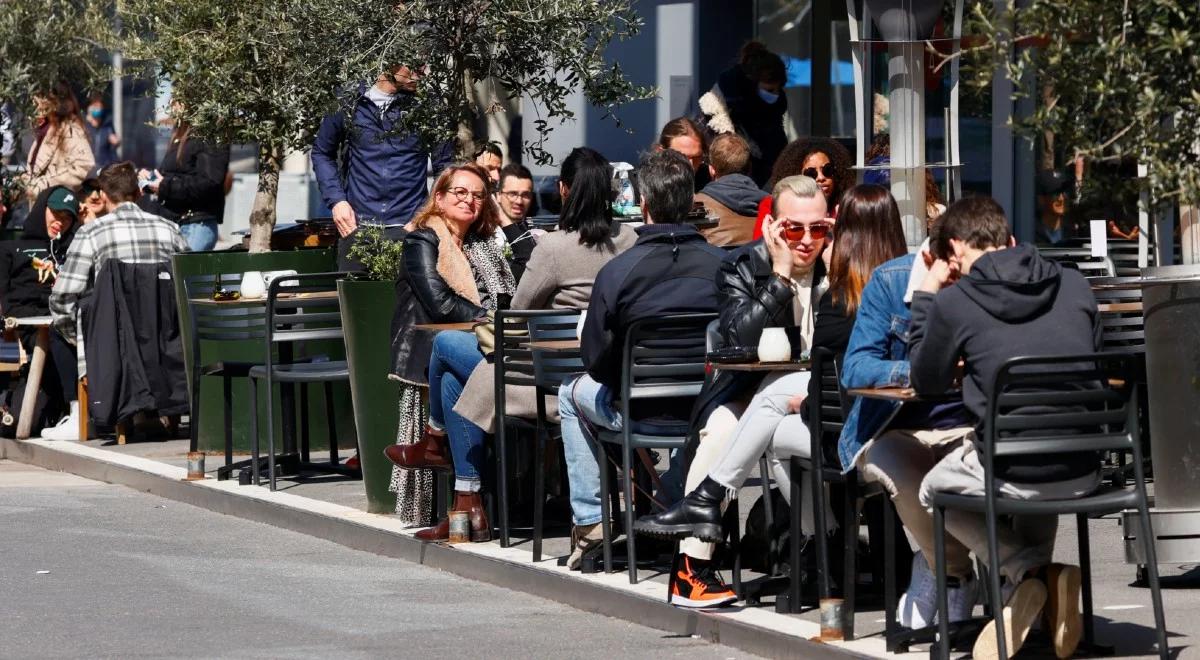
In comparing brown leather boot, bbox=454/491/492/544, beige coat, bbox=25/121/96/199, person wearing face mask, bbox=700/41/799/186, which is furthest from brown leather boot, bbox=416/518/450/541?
beige coat, bbox=25/121/96/199

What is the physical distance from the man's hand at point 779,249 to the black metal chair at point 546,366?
3.48ft

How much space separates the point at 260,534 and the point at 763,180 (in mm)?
5519

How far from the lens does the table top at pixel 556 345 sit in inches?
318

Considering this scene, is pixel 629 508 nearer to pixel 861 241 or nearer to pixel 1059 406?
pixel 861 241

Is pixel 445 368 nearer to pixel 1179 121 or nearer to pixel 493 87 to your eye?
pixel 493 87

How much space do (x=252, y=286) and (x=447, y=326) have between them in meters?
2.52

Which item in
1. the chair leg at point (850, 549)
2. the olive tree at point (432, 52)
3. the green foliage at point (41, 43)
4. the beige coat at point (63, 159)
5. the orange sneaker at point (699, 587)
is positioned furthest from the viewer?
the beige coat at point (63, 159)

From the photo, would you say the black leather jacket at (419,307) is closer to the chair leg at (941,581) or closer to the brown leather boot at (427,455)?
the brown leather boot at (427,455)

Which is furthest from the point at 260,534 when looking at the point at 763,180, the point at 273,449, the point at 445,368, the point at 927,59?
the point at 763,180

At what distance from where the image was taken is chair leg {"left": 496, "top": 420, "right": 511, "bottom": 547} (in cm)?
839

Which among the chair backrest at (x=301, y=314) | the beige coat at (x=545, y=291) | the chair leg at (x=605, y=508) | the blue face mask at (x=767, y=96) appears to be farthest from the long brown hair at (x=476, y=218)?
the blue face mask at (x=767, y=96)

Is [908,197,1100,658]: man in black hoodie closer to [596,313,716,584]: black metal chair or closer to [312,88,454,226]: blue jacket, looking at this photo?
[596,313,716,584]: black metal chair

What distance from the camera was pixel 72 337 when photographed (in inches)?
516

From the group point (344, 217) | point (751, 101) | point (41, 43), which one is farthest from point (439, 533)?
Answer: point (41, 43)
